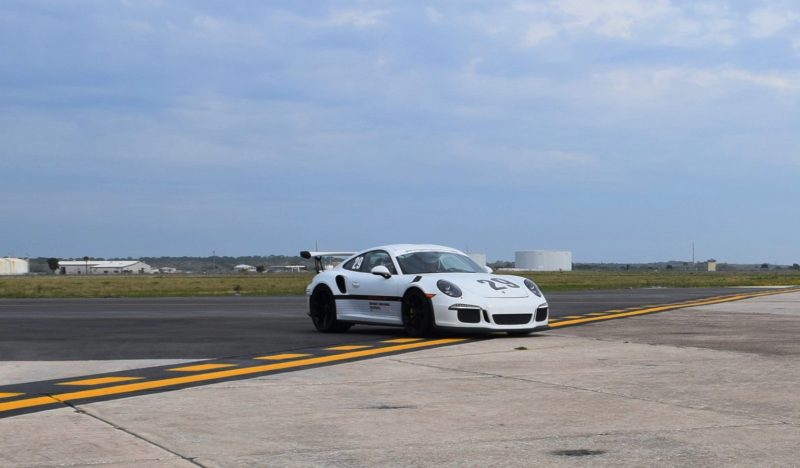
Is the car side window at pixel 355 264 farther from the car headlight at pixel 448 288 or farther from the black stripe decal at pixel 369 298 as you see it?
the car headlight at pixel 448 288

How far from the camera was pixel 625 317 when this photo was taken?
2017cm

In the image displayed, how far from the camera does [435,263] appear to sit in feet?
52.5

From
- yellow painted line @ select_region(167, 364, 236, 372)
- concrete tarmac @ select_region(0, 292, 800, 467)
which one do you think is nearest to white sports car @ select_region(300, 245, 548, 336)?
concrete tarmac @ select_region(0, 292, 800, 467)

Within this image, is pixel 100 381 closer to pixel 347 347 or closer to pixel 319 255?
pixel 347 347

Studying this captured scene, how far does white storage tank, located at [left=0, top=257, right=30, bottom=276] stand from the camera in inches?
7335

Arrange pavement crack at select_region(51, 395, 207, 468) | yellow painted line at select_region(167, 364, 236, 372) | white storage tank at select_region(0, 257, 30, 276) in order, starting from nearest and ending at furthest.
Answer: pavement crack at select_region(51, 395, 207, 468)
yellow painted line at select_region(167, 364, 236, 372)
white storage tank at select_region(0, 257, 30, 276)

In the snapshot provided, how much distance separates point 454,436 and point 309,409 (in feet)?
5.34

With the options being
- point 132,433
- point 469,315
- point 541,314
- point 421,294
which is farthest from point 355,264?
point 132,433

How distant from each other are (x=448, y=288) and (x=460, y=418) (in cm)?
738

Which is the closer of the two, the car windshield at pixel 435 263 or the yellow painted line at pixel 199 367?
the yellow painted line at pixel 199 367

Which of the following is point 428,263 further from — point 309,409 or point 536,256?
point 536,256

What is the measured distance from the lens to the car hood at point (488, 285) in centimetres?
1484

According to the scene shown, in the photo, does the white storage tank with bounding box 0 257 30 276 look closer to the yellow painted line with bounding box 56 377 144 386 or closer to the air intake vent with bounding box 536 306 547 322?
the air intake vent with bounding box 536 306 547 322

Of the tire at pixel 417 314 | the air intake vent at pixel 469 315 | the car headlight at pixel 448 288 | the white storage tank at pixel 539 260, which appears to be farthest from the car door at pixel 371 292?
the white storage tank at pixel 539 260
